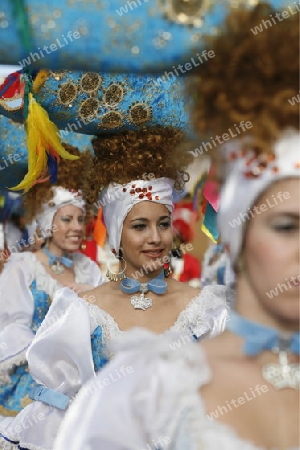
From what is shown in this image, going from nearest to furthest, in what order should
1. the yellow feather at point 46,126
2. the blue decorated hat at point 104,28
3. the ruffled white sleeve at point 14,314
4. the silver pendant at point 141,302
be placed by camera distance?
the blue decorated hat at point 104,28, the yellow feather at point 46,126, the silver pendant at point 141,302, the ruffled white sleeve at point 14,314

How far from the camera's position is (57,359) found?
2.99 m

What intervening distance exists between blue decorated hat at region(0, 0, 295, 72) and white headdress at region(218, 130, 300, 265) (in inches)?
23.3

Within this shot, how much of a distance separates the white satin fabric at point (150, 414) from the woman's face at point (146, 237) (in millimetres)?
1568

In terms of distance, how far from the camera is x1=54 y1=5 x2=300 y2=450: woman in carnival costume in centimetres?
162

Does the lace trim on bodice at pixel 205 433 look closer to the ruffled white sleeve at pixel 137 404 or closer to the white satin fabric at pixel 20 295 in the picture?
the ruffled white sleeve at pixel 137 404

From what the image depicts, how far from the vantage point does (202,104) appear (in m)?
1.76

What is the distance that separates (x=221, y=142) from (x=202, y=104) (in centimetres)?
10

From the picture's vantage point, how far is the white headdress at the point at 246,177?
164 centimetres

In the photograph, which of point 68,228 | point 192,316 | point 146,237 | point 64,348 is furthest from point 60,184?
point 64,348

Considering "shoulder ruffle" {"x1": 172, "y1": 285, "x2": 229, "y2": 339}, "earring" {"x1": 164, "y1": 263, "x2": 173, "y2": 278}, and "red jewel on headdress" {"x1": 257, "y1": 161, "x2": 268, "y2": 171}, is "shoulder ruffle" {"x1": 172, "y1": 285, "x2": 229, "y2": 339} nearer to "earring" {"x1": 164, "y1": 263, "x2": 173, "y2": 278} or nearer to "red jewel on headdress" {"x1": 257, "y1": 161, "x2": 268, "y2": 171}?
"earring" {"x1": 164, "y1": 263, "x2": 173, "y2": 278}

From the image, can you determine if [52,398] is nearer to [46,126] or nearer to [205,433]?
[46,126]

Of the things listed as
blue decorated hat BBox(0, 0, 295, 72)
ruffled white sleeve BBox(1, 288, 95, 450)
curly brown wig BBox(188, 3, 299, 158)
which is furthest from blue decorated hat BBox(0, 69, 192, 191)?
curly brown wig BBox(188, 3, 299, 158)

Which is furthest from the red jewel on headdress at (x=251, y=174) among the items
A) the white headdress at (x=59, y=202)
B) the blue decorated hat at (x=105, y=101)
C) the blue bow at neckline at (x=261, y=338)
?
the white headdress at (x=59, y=202)

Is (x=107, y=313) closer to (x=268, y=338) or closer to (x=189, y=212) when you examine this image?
(x=268, y=338)
